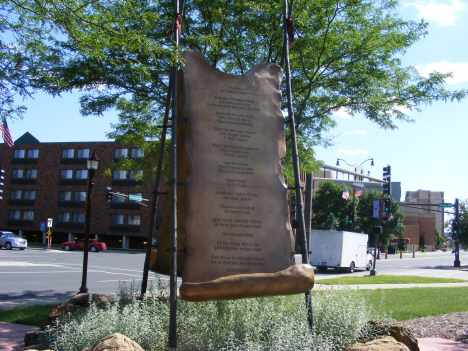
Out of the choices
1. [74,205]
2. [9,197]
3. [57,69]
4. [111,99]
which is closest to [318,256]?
[111,99]

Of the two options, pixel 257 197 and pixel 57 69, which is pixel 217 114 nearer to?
pixel 257 197

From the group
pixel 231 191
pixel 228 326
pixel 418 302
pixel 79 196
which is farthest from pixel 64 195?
pixel 228 326

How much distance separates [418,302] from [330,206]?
5995 cm

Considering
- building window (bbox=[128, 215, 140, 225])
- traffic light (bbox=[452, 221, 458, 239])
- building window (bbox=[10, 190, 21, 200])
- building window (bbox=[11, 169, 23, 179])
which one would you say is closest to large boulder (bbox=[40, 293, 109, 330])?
traffic light (bbox=[452, 221, 458, 239])

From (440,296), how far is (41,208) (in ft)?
197

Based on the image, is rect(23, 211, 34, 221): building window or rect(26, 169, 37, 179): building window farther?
rect(26, 169, 37, 179): building window

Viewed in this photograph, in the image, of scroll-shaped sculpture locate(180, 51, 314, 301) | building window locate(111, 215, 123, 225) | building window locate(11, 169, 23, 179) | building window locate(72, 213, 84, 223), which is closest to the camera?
scroll-shaped sculpture locate(180, 51, 314, 301)

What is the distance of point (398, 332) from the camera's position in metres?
6.02

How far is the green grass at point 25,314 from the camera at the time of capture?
899 centimetres

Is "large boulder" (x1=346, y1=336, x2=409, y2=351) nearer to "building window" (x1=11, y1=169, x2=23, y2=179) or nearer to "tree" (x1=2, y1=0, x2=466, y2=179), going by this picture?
"tree" (x1=2, y1=0, x2=466, y2=179)

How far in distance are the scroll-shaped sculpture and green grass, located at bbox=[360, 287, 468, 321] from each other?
13.7 feet

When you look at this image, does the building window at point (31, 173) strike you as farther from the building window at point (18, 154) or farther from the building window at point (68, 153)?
the building window at point (68, 153)

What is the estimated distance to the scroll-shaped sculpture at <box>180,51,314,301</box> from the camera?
5.58 metres

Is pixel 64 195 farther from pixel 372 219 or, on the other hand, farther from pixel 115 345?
pixel 115 345
